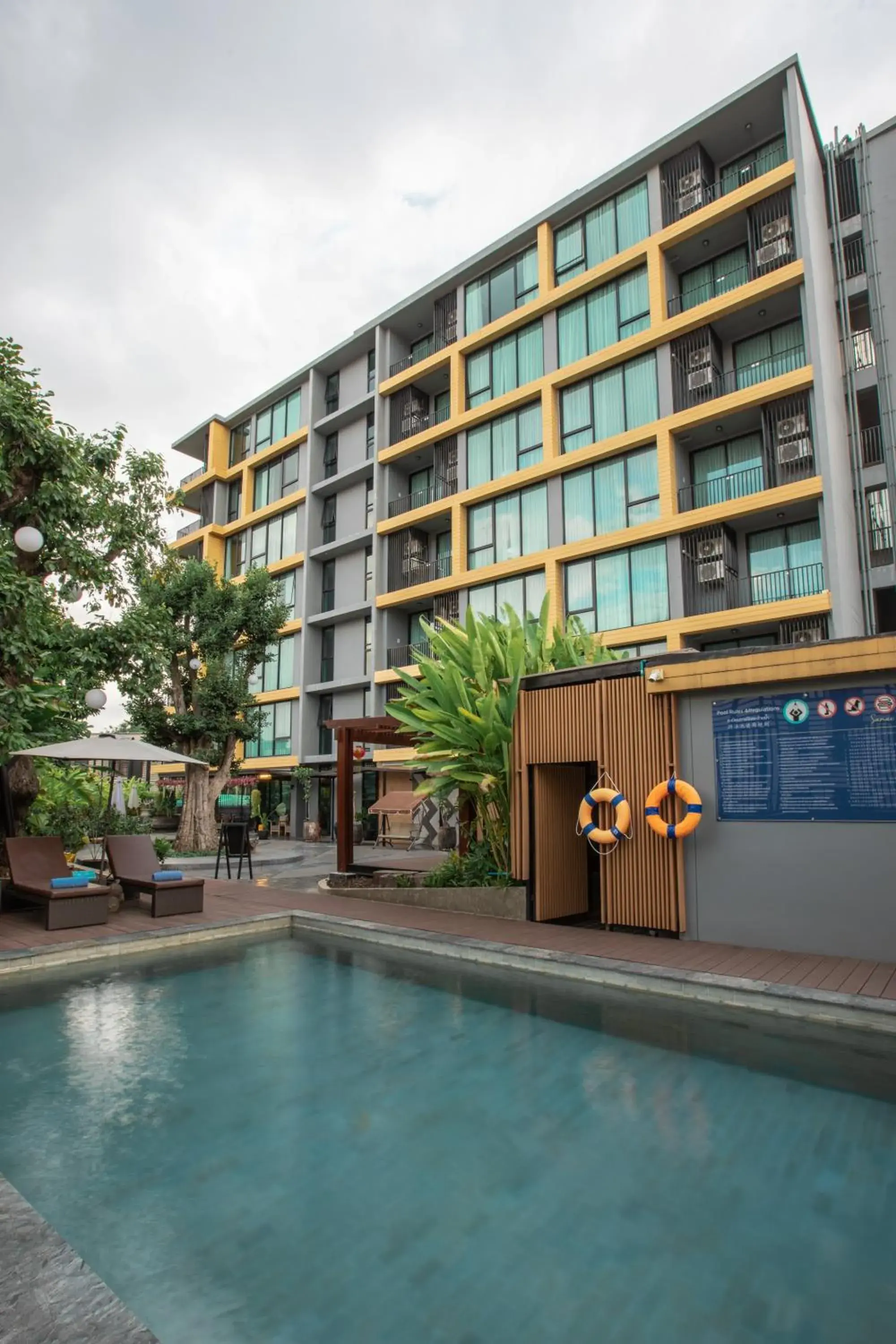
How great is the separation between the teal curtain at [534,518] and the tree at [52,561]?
12.7 metres

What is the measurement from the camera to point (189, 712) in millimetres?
19578

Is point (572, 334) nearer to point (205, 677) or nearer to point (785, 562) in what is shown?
point (785, 562)

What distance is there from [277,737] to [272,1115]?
28066 mm

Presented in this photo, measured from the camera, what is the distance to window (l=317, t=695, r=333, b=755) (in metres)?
30.2

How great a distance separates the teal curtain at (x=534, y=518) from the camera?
22781 millimetres

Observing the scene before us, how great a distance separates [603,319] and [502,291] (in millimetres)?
4870

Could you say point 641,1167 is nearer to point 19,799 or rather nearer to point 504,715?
point 504,715

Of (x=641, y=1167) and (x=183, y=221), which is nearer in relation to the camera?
(x=641, y=1167)

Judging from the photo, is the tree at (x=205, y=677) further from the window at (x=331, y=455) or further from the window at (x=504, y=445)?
the window at (x=331, y=455)

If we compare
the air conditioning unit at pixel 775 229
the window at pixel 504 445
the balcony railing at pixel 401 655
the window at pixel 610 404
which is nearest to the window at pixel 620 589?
the window at pixel 610 404

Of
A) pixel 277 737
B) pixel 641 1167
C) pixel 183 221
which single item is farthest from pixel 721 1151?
pixel 277 737

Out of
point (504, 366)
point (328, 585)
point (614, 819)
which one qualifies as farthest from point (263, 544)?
point (614, 819)

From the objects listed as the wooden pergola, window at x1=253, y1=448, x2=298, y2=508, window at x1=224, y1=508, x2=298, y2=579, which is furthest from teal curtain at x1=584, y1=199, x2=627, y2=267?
the wooden pergola

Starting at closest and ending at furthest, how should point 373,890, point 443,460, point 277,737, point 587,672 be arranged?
1. point 587,672
2. point 373,890
3. point 443,460
4. point 277,737
